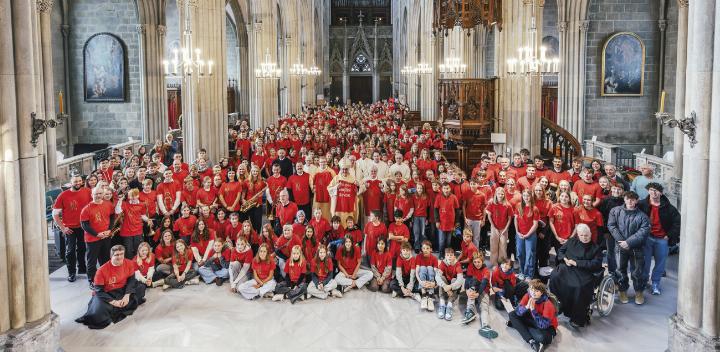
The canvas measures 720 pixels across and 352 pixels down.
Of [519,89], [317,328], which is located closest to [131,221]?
[317,328]

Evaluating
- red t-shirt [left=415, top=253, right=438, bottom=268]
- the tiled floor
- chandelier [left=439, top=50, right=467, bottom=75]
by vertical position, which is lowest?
the tiled floor

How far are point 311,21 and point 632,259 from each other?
130 feet

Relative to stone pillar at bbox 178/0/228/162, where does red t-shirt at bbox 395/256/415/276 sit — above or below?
below

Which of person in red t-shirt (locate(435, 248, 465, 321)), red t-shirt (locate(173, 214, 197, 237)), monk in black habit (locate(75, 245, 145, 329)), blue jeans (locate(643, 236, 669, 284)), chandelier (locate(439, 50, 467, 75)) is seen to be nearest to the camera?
monk in black habit (locate(75, 245, 145, 329))

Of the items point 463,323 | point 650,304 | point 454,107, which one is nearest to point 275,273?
point 463,323

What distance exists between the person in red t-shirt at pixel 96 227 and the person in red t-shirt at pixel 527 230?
679 cm

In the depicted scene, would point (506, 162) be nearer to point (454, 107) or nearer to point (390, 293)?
point (390, 293)

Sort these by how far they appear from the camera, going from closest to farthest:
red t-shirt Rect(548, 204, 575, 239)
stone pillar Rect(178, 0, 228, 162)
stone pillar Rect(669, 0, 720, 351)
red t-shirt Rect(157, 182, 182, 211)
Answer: stone pillar Rect(669, 0, 720, 351), red t-shirt Rect(548, 204, 575, 239), red t-shirt Rect(157, 182, 182, 211), stone pillar Rect(178, 0, 228, 162)

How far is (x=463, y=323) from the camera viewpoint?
29.5 feet

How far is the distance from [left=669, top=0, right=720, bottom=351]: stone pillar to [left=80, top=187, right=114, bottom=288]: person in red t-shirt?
8433 millimetres

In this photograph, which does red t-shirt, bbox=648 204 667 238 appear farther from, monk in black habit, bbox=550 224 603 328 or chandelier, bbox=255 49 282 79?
chandelier, bbox=255 49 282 79

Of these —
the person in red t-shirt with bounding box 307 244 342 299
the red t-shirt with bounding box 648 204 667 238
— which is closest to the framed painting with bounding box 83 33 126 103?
the person in red t-shirt with bounding box 307 244 342 299

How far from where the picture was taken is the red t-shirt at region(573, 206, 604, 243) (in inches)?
402

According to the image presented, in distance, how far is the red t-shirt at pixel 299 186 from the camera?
43.5 feet
